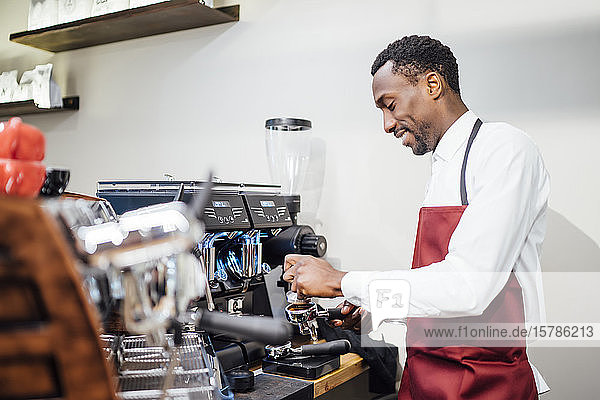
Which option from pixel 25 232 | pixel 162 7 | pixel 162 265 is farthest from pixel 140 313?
pixel 162 7

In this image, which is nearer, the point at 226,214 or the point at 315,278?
the point at 315,278

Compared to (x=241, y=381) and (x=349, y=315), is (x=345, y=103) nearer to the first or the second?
(x=349, y=315)

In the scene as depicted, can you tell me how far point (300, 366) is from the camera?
5.01 feet

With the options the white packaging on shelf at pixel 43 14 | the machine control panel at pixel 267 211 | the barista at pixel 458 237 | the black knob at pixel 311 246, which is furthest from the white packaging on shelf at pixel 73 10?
the barista at pixel 458 237

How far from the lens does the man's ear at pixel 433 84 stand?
1349 millimetres

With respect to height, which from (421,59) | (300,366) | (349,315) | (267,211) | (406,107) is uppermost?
(421,59)

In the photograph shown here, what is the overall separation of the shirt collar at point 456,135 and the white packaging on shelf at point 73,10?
1982mm

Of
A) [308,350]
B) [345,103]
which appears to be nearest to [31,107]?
[345,103]

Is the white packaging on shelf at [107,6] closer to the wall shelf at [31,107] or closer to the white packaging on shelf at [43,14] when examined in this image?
the white packaging on shelf at [43,14]

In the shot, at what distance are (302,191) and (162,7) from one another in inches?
39.0

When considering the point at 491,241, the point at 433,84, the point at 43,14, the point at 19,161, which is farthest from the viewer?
the point at 43,14

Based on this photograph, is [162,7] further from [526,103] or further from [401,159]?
[526,103]

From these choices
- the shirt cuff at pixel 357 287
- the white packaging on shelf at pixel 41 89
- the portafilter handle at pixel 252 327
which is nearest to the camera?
the portafilter handle at pixel 252 327

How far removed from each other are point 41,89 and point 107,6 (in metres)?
0.65
